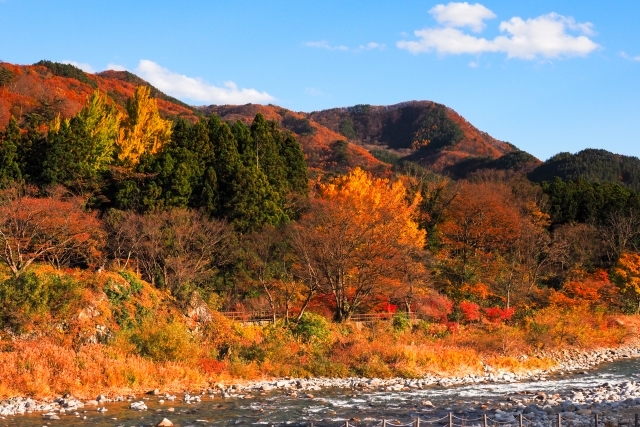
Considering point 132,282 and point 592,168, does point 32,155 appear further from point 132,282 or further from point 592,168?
point 592,168

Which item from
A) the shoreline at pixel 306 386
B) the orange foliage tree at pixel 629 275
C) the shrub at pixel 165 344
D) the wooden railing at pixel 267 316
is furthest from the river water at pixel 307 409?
the orange foliage tree at pixel 629 275

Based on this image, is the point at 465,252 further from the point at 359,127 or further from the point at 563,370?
the point at 359,127

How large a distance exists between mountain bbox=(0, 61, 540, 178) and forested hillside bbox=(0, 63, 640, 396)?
285 inches

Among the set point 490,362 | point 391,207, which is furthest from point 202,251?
point 490,362

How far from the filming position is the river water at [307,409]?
16391mm

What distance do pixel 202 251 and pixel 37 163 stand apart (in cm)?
1407

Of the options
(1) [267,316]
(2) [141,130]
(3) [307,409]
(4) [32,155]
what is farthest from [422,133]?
(3) [307,409]

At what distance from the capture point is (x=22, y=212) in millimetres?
28719

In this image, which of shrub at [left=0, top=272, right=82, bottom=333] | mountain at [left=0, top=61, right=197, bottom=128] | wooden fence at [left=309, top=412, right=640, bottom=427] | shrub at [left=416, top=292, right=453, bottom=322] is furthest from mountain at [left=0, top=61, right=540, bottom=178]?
wooden fence at [left=309, top=412, right=640, bottom=427]

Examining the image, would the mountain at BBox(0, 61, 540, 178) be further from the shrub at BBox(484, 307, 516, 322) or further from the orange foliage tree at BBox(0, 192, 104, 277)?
the shrub at BBox(484, 307, 516, 322)

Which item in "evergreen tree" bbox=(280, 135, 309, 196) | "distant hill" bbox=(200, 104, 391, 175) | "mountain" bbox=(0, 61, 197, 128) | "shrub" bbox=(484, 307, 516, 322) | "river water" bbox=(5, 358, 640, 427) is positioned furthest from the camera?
"distant hill" bbox=(200, 104, 391, 175)

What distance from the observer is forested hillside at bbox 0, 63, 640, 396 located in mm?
23156

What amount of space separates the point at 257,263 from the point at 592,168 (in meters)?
68.6

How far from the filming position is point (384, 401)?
64.7 feet
